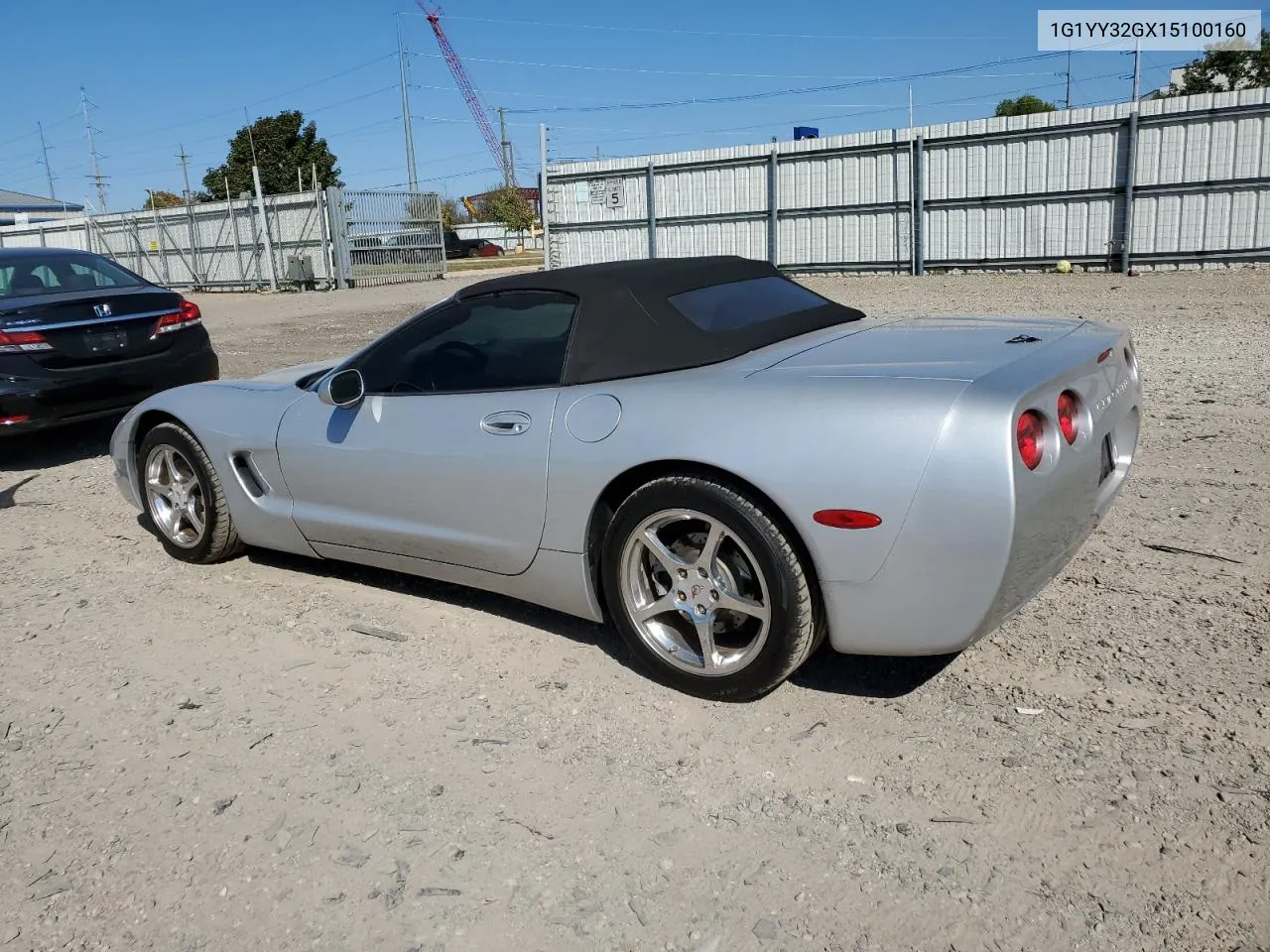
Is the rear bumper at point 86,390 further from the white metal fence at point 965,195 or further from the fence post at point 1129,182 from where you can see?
the fence post at point 1129,182

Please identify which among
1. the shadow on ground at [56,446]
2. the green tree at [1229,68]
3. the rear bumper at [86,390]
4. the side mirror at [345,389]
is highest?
the green tree at [1229,68]

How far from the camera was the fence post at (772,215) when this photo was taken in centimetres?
2022

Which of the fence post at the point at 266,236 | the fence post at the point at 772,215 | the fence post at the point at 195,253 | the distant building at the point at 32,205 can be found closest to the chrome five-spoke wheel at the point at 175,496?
the fence post at the point at 772,215

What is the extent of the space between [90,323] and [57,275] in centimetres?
94

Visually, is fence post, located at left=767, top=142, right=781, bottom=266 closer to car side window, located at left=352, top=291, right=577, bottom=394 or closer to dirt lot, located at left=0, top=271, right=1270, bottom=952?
dirt lot, located at left=0, top=271, right=1270, bottom=952

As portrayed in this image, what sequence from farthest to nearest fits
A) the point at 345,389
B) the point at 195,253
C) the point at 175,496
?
the point at 195,253
the point at 175,496
the point at 345,389

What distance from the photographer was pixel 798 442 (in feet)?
9.84

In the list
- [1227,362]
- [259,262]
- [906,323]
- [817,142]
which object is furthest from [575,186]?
[906,323]

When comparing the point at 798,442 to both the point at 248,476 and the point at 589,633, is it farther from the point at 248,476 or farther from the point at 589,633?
the point at 248,476

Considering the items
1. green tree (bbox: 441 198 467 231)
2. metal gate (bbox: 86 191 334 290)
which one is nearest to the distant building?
green tree (bbox: 441 198 467 231)

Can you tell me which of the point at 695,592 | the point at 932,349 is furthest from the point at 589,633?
the point at 932,349

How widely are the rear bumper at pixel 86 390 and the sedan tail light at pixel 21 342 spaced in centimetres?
19

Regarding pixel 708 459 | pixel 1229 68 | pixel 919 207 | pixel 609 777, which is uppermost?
pixel 1229 68

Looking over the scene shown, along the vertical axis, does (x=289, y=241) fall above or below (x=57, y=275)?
above
